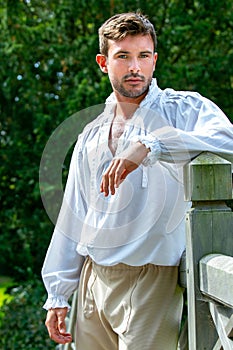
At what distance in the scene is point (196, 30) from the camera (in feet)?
19.6

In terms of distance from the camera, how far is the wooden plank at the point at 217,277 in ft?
5.97

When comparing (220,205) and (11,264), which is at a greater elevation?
(220,205)

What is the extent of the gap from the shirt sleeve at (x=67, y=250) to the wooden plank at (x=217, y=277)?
2.26 ft

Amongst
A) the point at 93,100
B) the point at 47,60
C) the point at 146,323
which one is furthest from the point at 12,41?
the point at 146,323

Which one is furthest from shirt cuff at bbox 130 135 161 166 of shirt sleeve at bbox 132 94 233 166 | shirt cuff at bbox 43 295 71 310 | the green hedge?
the green hedge

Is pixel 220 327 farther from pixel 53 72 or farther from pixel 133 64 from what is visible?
pixel 53 72

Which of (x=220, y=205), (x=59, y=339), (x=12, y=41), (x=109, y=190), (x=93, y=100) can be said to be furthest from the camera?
(x=12, y=41)

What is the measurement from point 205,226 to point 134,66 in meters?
0.61

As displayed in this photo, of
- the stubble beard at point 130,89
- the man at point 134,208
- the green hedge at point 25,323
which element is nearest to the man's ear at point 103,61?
the man at point 134,208

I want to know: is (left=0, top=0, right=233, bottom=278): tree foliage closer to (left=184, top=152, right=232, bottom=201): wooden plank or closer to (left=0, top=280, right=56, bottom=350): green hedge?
(left=0, top=280, right=56, bottom=350): green hedge

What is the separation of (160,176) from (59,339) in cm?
73

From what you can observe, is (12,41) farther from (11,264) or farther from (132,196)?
(132,196)

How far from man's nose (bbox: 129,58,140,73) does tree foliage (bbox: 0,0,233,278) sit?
3.20 meters

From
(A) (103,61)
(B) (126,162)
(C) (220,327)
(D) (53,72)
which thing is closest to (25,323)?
(D) (53,72)
